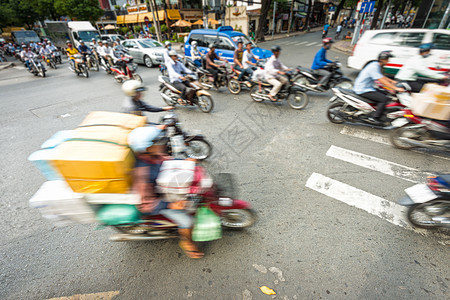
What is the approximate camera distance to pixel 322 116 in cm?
566

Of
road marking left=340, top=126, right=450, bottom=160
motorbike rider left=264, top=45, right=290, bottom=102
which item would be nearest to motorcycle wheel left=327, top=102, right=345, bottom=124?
road marking left=340, top=126, right=450, bottom=160

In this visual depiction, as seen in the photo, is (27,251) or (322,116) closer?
(27,251)

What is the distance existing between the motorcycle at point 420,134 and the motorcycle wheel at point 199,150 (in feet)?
12.5

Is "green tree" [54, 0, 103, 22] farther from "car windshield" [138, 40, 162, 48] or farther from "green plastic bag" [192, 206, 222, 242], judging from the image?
"green plastic bag" [192, 206, 222, 242]

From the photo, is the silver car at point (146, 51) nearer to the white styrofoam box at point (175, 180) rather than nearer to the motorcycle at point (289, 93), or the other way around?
the motorcycle at point (289, 93)

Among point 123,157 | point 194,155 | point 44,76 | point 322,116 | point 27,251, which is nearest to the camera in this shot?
point 123,157

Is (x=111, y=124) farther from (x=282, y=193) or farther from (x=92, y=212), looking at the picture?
(x=282, y=193)

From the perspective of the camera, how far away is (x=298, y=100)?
6.12m

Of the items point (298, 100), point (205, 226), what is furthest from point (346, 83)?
point (205, 226)

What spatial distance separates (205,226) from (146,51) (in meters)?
13.2

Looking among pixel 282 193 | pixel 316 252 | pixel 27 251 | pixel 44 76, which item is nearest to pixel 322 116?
pixel 282 193

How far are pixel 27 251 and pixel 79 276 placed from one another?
35.7 inches

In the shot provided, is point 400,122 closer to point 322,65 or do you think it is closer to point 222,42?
point 322,65

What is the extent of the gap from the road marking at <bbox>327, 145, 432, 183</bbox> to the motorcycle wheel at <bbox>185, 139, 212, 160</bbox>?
2.45 metres
